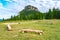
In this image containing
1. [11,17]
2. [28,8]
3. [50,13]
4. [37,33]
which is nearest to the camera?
[37,33]

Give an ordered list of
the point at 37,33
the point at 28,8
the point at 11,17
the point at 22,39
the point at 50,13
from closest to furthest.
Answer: the point at 22,39 < the point at 37,33 < the point at 11,17 < the point at 50,13 < the point at 28,8

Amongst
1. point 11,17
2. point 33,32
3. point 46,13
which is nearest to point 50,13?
point 46,13

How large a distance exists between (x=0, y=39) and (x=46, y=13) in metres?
54.7

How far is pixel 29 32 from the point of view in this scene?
20469 mm

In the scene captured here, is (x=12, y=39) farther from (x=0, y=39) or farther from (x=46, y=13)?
(x=46, y=13)

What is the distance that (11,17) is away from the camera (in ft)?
214

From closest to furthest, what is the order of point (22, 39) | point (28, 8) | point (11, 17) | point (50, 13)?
point (22, 39) → point (11, 17) → point (50, 13) → point (28, 8)

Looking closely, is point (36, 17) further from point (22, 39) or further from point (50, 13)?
point (22, 39)

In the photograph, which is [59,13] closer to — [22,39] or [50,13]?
[50,13]

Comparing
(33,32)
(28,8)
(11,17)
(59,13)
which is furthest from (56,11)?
(33,32)

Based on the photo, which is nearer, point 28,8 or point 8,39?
point 8,39

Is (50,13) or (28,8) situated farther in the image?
(28,8)

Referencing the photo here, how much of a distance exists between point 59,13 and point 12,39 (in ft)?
172

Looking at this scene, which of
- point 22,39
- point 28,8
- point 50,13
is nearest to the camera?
point 22,39
